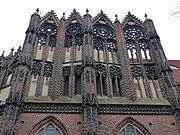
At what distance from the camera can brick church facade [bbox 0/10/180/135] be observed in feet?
39.2

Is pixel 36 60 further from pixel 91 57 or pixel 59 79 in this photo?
pixel 91 57

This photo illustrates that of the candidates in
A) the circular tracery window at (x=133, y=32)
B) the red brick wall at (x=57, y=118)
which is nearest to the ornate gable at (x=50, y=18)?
the circular tracery window at (x=133, y=32)

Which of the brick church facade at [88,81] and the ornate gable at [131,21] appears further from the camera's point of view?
the ornate gable at [131,21]

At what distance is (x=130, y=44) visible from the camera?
57.2 feet

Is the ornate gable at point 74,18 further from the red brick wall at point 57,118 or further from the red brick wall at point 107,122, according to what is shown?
the red brick wall at point 107,122

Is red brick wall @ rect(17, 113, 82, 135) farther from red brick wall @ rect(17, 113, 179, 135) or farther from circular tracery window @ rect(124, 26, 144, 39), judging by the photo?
circular tracery window @ rect(124, 26, 144, 39)

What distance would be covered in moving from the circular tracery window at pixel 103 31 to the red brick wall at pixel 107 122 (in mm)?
7792

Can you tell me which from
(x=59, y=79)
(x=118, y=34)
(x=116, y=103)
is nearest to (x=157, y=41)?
(x=118, y=34)

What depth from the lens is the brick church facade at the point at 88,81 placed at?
11938mm

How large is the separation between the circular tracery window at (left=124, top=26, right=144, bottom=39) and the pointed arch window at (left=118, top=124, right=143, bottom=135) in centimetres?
825

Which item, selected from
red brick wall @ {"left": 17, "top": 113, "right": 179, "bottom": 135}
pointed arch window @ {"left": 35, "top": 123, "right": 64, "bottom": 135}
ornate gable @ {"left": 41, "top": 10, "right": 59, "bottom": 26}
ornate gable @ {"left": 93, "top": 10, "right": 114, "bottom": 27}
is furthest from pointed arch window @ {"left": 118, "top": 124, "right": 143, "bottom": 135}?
ornate gable @ {"left": 41, "top": 10, "right": 59, "bottom": 26}

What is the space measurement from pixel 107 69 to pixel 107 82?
1181 mm

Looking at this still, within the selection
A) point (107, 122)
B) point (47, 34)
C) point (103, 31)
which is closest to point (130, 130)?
point (107, 122)

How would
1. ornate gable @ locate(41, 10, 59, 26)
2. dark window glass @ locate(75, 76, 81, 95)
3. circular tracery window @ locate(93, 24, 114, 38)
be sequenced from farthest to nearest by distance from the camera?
ornate gable @ locate(41, 10, 59, 26)
circular tracery window @ locate(93, 24, 114, 38)
dark window glass @ locate(75, 76, 81, 95)
